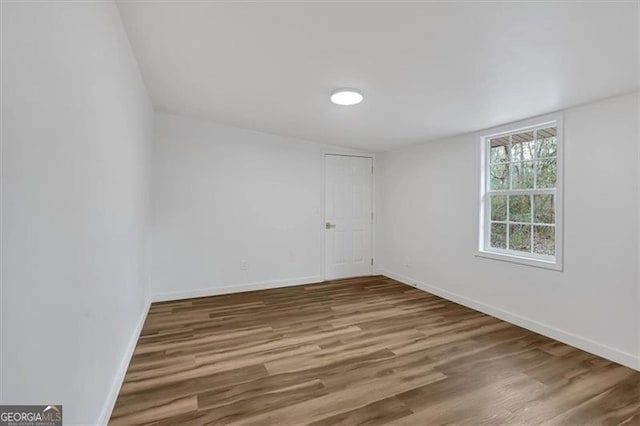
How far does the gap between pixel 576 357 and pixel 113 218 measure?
3.76 meters

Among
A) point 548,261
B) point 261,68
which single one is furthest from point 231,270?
point 548,261

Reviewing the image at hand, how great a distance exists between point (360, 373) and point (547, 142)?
9.65 feet

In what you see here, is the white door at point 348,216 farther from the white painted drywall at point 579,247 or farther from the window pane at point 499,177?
the window pane at point 499,177

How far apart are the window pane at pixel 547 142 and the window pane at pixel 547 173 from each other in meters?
0.07

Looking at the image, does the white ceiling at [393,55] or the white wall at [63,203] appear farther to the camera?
the white ceiling at [393,55]

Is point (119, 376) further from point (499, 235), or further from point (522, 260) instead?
point (499, 235)

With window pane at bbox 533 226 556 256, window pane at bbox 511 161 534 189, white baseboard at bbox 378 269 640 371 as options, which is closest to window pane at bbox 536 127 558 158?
window pane at bbox 511 161 534 189

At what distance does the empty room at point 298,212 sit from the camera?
1.13m

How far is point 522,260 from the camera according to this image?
320cm

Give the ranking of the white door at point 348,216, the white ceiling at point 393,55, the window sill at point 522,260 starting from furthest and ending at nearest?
the white door at point 348,216, the window sill at point 522,260, the white ceiling at point 393,55

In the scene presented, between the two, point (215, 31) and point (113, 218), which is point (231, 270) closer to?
point (113, 218)

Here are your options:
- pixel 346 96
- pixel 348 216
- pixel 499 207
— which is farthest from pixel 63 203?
pixel 348 216

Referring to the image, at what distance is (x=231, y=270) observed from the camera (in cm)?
436

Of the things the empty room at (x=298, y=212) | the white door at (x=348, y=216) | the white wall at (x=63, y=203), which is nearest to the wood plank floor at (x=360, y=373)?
the empty room at (x=298, y=212)
